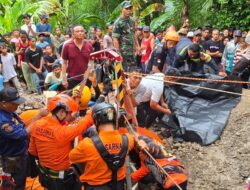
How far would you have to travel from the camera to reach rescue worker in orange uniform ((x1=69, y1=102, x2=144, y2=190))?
3615 millimetres

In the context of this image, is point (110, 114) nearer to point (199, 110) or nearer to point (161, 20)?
point (199, 110)

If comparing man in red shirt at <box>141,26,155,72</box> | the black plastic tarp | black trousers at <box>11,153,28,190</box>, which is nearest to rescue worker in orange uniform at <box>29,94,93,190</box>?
black trousers at <box>11,153,28,190</box>

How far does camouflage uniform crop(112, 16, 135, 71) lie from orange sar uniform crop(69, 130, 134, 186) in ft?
12.9

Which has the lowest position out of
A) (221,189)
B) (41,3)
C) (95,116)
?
(221,189)

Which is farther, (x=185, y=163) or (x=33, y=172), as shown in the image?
(x=185, y=163)

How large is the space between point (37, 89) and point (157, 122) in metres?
4.17

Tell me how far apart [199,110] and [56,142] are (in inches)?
130

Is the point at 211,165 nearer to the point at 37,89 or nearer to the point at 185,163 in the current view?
the point at 185,163

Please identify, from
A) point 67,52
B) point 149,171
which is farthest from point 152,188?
point 67,52

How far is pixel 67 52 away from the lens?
6.37 metres

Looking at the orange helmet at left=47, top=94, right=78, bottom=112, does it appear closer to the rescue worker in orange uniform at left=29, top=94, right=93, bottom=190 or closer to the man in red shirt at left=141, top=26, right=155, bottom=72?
the rescue worker in orange uniform at left=29, top=94, right=93, bottom=190

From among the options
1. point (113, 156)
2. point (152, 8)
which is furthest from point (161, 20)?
point (113, 156)

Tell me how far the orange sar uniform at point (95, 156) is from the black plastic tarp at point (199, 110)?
2813 mm

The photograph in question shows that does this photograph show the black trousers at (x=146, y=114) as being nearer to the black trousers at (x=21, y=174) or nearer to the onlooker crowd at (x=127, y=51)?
the onlooker crowd at (x=127, y=51)
